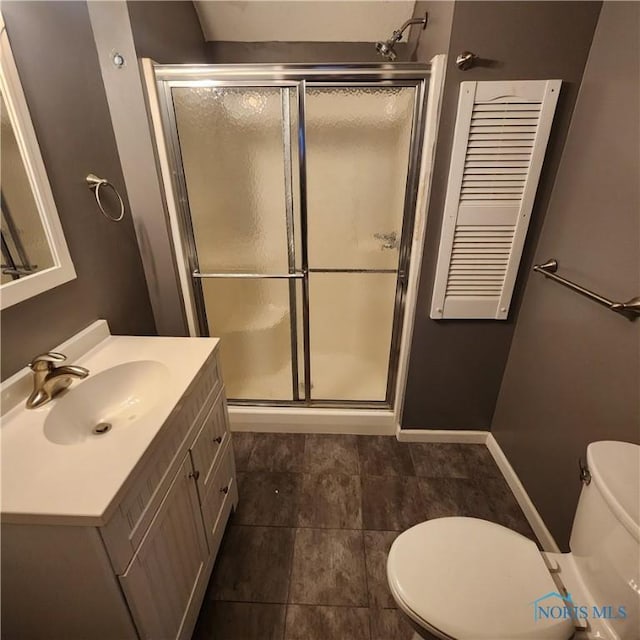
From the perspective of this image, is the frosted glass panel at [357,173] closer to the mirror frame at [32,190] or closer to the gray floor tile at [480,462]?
the mirror frame at [32,190]

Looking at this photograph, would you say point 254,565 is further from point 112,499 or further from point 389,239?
point 389,239

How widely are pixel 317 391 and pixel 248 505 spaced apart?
742 mm

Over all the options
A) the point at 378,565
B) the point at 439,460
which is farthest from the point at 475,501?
the point at 378,565

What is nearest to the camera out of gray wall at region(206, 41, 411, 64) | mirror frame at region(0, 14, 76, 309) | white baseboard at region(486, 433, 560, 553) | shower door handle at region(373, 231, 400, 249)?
mirror frame at region(0, 14, 76, 309)

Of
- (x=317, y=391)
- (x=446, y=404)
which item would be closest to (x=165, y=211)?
(x=317, y=391)

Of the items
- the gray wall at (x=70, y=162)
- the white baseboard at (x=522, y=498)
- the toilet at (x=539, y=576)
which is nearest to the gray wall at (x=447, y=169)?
the white baseboard at (x=522, y=498)

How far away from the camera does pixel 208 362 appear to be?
1156mm

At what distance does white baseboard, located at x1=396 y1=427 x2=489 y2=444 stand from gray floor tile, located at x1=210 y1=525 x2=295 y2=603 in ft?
2.69

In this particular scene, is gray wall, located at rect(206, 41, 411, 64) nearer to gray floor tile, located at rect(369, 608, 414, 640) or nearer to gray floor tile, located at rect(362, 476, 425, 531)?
gray floor tile, located at rect(362, 476, 425, 531)

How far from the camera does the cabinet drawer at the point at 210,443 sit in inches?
42.7

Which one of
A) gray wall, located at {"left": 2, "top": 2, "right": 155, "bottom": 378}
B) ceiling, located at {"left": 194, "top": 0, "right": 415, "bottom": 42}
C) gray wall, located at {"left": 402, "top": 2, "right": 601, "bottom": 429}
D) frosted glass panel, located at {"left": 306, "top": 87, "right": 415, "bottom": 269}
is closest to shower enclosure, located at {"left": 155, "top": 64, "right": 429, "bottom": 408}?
frosted glass panel, located at {"left": 306, "top": 87, "right": 415, "bottom": 269}

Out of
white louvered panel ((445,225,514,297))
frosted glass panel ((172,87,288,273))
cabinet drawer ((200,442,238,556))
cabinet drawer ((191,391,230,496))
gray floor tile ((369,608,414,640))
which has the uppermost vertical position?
frosted glass panel ((172,87,288,273))

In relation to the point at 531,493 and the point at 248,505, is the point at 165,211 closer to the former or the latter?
the point at 248,505

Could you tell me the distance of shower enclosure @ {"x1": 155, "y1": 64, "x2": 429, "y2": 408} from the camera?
4.75ft
